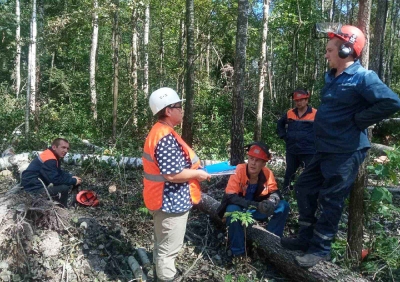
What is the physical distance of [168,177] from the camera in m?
3.27

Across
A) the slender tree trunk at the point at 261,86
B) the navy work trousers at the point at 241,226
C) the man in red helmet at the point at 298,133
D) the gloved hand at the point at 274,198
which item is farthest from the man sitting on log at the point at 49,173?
the slender tree trunk at the point at 261,86

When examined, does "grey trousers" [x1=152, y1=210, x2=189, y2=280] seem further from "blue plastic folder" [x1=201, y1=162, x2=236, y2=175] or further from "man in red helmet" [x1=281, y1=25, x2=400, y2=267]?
"man in red helmet" [x1=281, y1=25, x2=400, y2=267]

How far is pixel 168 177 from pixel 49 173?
2.96 metres

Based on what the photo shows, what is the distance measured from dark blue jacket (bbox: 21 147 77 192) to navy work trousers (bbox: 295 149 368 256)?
3612mm

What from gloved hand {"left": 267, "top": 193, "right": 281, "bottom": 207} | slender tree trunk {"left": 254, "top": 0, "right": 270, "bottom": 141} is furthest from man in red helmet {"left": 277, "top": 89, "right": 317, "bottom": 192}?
slender tree trunk {"left": 254, "top": 0, "right": 270, "bottom": 141}

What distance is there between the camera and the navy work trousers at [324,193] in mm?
3331

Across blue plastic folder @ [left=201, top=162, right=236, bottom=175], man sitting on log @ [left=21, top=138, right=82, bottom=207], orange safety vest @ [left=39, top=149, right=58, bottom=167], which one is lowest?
man sitting on log @ [left=21, top=138, right=82, bottom=207]

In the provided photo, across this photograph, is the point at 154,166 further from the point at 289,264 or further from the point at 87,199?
the point at 87,199

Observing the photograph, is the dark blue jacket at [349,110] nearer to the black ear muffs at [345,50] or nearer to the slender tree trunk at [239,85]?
the black ear muffs at [345,50]

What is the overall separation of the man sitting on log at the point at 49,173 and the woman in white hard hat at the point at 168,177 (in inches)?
102

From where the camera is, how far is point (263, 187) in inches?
180

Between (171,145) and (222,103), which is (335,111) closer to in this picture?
(171,145)

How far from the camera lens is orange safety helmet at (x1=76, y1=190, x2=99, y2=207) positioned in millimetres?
5867

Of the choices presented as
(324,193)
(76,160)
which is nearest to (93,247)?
(324,193)
